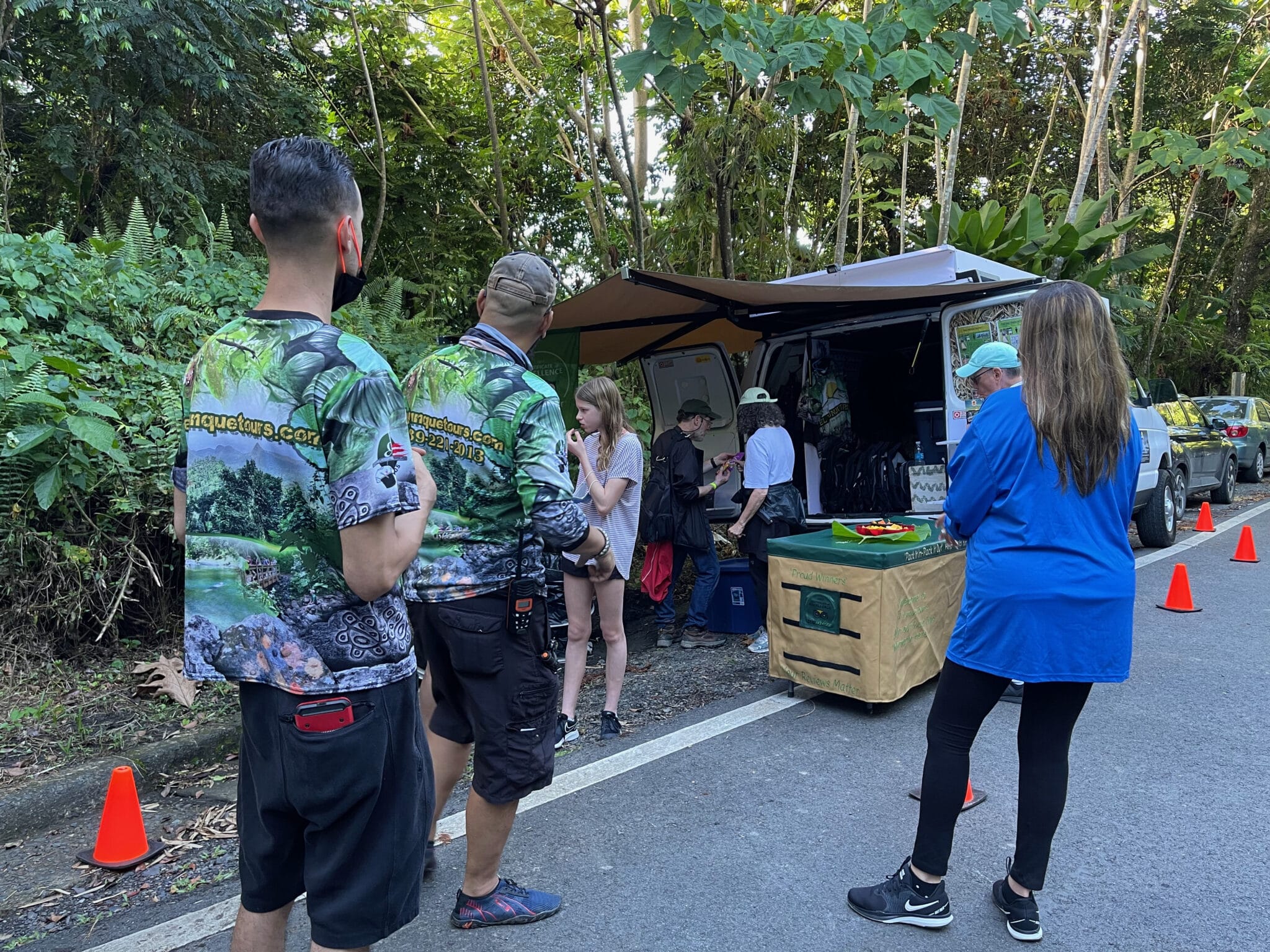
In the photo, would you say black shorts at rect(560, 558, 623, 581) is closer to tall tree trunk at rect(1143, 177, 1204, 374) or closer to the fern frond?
the fern frond

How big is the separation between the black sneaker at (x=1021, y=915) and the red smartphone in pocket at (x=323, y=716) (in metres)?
2.17

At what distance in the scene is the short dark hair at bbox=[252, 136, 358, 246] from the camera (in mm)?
1680

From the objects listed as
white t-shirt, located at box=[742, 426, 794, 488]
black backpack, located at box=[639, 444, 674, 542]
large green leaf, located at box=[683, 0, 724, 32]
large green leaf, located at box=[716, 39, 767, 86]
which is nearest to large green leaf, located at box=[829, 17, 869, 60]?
large green leaf, located at box=[716, 39, 767, 86]

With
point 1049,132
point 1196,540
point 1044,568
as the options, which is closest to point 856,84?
point 1044,568

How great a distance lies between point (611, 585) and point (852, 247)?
42.3 ft

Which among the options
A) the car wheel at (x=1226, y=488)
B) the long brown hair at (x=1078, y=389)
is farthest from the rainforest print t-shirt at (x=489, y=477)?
the car wheel at (x=1226, y=488)

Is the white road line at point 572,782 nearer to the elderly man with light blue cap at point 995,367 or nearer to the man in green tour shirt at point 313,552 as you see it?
the man in green tour shirt at point 313,552

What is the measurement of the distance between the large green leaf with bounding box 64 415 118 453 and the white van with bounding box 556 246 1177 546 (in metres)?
3.04

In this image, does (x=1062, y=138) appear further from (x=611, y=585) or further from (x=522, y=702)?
(x=522, y=702)

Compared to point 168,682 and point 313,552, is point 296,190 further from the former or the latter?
point 168,682

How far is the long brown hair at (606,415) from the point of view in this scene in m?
4.59

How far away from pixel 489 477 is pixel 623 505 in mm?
2052

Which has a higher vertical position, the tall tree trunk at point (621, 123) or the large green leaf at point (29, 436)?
the tall tree trunk at point (621, 123)

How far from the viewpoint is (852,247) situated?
1563 centimetres
